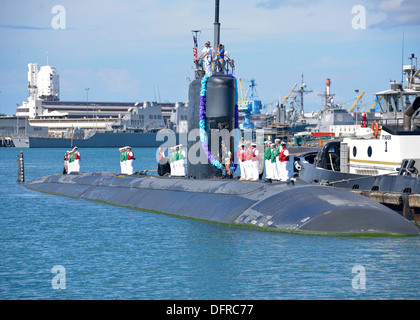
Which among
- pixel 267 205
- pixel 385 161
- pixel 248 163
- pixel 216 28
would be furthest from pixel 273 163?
pixel 267 205

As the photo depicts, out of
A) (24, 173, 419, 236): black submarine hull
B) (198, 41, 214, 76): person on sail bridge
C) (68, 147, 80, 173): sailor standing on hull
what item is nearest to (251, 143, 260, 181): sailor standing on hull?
(24, 173, 419, 236): black submarine hull

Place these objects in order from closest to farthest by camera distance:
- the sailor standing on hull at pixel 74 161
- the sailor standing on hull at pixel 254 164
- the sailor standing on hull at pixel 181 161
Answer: the sailor standing on hull at pixel 254 164
the sailor standing on hull at pixel 181 161
the sailor standing on hull at pixel 74 161

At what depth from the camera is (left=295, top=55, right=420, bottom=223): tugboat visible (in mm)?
26141

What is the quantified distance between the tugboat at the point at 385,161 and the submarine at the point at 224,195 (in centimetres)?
394

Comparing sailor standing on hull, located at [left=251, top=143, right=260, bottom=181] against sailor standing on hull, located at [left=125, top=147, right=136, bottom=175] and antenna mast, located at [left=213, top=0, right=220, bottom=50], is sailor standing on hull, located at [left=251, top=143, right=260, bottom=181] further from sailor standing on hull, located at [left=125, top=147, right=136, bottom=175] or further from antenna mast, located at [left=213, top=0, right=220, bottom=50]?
sailor standing on hull, located at [left=125, top=147, right=136, bottom=175]

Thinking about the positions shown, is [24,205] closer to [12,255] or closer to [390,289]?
[12,255]

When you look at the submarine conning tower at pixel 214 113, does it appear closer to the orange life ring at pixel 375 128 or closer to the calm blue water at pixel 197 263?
the calm blue water at pixel 197 263

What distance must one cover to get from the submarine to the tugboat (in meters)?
3.94

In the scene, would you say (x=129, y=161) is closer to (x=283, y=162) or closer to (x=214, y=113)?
(x=283, y=162)

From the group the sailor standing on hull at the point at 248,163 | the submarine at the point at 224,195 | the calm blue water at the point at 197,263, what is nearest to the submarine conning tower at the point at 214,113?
the submarine at the point at 224,195

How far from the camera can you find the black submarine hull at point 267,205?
20391 millimetres

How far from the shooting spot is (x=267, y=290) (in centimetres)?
1625

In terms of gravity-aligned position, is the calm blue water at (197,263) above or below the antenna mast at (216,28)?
below

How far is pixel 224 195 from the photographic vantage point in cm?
2541
